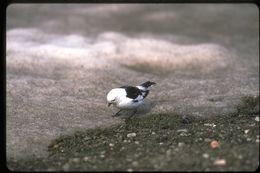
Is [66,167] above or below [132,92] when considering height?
below

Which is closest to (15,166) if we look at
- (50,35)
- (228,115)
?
A: (228,115)

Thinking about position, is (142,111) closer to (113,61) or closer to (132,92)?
(132,92)

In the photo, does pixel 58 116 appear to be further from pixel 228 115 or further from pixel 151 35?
pixel 151 35

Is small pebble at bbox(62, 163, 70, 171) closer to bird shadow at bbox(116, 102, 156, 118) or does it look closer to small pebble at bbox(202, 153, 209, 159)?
small pebble at bbox(202, 153, 209, 159)

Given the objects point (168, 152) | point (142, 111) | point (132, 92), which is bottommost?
point (142, 111)

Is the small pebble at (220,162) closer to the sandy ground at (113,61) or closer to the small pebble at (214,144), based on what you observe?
the small pebble at (214,144)

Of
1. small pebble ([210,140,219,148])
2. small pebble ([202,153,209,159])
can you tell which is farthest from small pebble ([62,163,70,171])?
small pebble ([210,140,219,148])

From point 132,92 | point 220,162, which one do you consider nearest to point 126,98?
point 132,92

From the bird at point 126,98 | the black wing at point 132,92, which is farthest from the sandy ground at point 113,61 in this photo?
the black wing at point 132,92
